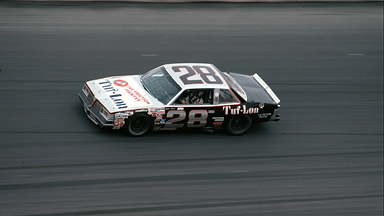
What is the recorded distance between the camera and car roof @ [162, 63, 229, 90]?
8.14 metres

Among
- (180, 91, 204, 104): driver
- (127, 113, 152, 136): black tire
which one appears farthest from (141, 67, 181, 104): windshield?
(127, 113, 152, 136): black tire

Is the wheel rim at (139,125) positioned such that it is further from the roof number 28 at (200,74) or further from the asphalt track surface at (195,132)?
the roof number 28 at (200,74)

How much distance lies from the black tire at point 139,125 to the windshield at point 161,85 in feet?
1.56

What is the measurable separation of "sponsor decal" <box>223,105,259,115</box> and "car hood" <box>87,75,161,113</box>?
53.9 inches

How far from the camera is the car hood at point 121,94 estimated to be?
305 inches

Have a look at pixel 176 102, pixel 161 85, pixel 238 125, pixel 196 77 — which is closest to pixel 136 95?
pixel 161 85

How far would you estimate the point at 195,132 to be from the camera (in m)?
8.52

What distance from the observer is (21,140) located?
7.65 meters

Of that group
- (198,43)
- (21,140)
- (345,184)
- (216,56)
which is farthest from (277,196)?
(198,43)

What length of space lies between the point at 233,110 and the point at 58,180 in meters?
3.56

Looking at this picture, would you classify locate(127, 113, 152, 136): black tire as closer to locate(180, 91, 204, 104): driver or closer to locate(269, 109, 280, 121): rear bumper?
locate(180, 91, 204, 104): driver

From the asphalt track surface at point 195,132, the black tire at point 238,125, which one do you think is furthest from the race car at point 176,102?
the asphalt track surface at point 195,132

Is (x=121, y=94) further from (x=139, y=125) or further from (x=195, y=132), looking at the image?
(x=195, y=132)

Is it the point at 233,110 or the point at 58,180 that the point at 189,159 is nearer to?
the point at 233,110
